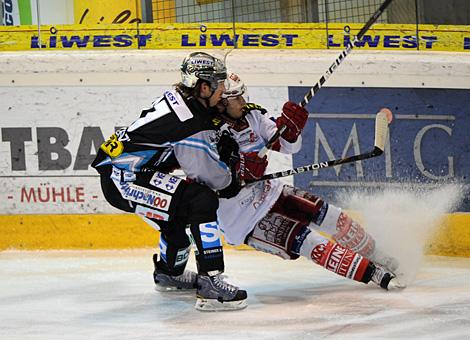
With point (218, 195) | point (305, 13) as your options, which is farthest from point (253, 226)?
point (305, 13)

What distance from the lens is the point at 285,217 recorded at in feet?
14.2

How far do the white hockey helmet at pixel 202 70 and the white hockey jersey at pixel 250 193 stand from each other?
0.38 meters

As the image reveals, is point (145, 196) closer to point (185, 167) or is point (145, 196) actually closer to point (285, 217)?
point (185, 167)

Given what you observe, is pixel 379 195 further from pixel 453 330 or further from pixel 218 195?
pixel 453 330

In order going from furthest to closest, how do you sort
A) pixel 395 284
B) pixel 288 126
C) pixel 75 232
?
Result: pixel 75 232 → pixel 395 284 → pixel 288 126

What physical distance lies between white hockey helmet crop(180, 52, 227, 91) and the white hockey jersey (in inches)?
14.9

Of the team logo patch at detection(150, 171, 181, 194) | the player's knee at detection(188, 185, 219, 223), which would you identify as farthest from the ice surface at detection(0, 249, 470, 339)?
the team logo patch at detection(150, 171, 181, 194)

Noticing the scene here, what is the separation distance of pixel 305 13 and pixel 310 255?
234 centimetres

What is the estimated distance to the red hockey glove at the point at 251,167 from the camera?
426 cm

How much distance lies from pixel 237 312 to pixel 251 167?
717mm

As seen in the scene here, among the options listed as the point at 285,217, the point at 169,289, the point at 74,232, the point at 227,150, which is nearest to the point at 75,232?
the point at 74,232

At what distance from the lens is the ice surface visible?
351 centimetres

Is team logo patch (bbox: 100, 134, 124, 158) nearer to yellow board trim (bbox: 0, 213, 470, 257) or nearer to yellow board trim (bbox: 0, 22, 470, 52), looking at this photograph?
yellow board trim (bbox: 0, 213, 470, 257)

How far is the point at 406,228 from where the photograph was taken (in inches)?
189
